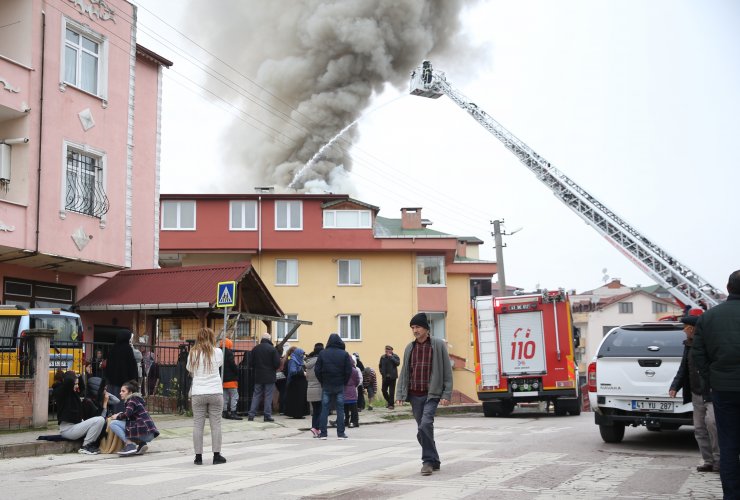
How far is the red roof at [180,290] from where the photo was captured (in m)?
20.7

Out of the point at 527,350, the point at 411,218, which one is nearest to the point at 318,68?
the point at 411,218

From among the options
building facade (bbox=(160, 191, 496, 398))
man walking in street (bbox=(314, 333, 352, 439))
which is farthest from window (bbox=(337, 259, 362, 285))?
man walking in street (bbox=(314, 333, 352, 439))

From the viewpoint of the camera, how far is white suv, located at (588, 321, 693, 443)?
470 inches

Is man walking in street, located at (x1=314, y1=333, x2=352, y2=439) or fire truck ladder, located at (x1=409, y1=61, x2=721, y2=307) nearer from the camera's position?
man walking in street, located at (x1=314, y1=333, x2=352, y2=439)

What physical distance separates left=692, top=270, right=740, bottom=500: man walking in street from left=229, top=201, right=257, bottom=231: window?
3705cm

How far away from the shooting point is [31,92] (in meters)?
19.4

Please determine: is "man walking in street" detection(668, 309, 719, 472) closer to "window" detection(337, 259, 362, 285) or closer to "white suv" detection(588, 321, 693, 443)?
"white suv" detection(588, 321, 693, 443)

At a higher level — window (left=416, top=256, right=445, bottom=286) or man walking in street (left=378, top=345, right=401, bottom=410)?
window (left=416, top=256, right=445, bottom=286)

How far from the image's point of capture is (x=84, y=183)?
21.1 metres

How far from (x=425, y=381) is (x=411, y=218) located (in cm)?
3940

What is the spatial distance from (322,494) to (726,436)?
3680mm

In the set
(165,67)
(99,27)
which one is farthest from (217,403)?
(165,67)

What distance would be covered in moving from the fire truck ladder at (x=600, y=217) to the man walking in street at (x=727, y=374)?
35.7 metres

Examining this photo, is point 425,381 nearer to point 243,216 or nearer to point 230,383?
point 230,383
